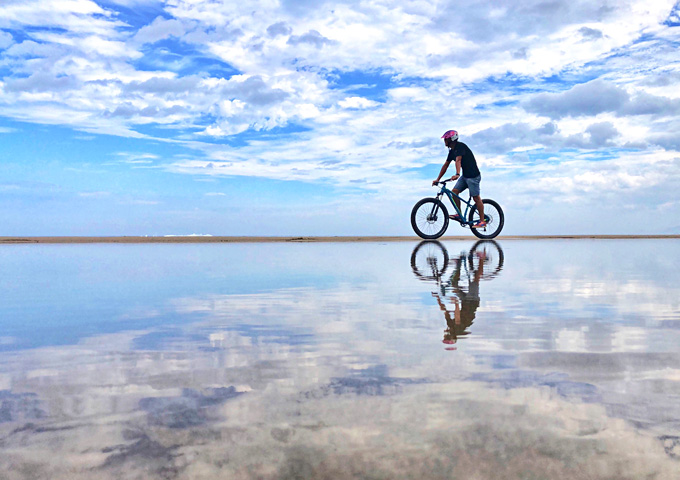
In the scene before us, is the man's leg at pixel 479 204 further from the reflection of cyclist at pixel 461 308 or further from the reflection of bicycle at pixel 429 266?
the reflection of cyclist at pixel 461 308

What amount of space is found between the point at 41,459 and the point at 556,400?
76.6 inches

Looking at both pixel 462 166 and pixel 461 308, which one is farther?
pixel 462 166

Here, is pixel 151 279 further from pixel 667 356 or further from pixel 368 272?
pixel 667 356

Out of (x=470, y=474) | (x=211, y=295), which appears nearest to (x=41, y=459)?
(x=470, y=474)

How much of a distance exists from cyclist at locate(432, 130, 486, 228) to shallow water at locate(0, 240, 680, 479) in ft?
34.4

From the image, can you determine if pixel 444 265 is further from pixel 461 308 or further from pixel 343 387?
pixel 343 387

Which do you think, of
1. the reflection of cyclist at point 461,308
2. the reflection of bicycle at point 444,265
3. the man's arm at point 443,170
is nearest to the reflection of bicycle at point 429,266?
the reflection of bicycle at point 444,265

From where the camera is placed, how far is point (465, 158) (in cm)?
1556

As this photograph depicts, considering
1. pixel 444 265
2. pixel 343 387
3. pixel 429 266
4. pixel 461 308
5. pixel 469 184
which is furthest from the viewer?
pixel 469 184

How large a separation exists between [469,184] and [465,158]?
0.74 m

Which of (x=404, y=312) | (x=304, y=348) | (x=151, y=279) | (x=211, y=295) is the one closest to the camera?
(x=304, y=348)

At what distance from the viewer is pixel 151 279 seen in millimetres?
7465

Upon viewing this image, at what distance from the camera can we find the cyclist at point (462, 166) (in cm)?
1545

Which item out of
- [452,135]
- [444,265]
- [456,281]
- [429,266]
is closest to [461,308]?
[456,281]
